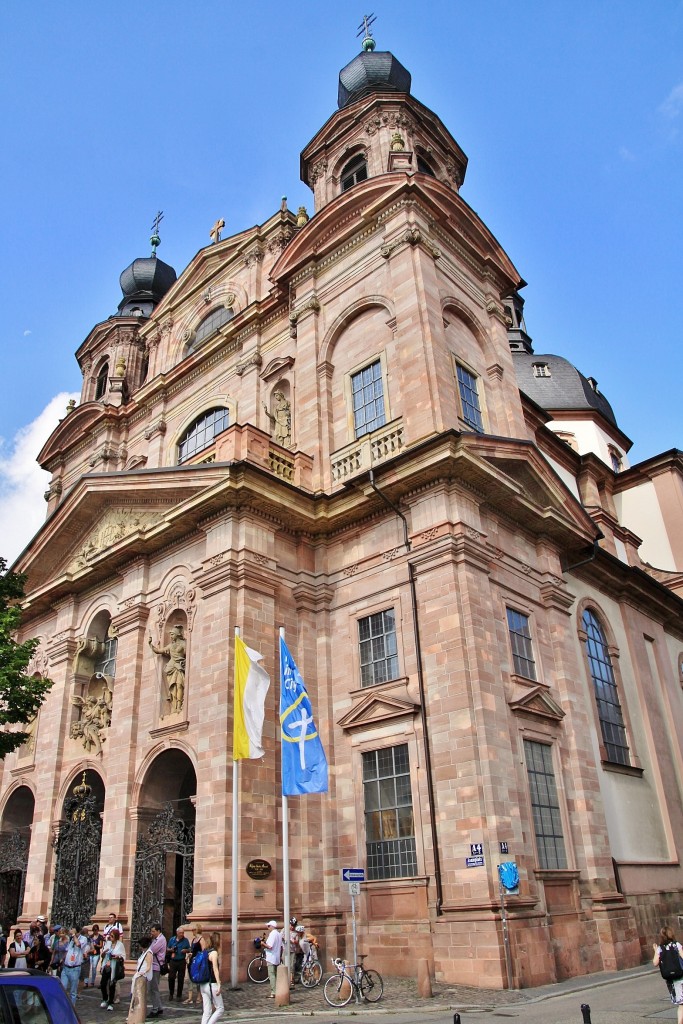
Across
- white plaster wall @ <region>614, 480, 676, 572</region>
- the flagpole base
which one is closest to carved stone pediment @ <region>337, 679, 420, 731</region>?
the flagpole base

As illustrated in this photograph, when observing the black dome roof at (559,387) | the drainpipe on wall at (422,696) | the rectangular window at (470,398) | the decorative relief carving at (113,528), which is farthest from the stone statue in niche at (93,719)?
the black dome roof at (559,387)

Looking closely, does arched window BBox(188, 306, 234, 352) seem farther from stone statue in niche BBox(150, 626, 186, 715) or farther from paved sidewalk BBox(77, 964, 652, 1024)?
paved sidewalk BBox(77, 964, 652, 1024)

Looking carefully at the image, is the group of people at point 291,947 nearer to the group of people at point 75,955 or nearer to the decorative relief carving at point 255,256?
the group of people at point 75,955

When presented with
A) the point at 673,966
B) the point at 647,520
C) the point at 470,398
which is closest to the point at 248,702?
the point at 673,966

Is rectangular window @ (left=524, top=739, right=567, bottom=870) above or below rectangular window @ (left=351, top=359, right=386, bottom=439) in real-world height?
below

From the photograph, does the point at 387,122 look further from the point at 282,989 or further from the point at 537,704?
the point at 282,989

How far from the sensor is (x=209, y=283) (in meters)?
31.1

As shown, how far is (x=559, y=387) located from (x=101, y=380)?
20.9 meters

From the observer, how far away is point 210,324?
30.6m

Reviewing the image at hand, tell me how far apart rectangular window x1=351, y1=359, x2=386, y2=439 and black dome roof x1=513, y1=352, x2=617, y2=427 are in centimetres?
1712

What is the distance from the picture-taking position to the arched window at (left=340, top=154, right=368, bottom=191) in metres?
27.3

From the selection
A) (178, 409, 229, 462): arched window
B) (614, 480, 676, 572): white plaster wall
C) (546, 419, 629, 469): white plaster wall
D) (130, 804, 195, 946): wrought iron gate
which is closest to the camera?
(130, 804, 195, 946): wrought iron gate

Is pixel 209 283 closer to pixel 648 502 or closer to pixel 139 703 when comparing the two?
pixel 139 703

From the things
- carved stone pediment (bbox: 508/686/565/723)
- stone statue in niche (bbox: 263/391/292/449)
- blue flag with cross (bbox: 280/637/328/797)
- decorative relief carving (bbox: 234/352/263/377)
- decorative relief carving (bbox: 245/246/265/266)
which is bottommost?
blue flag with cross (bbox: 280/637/328/797)
